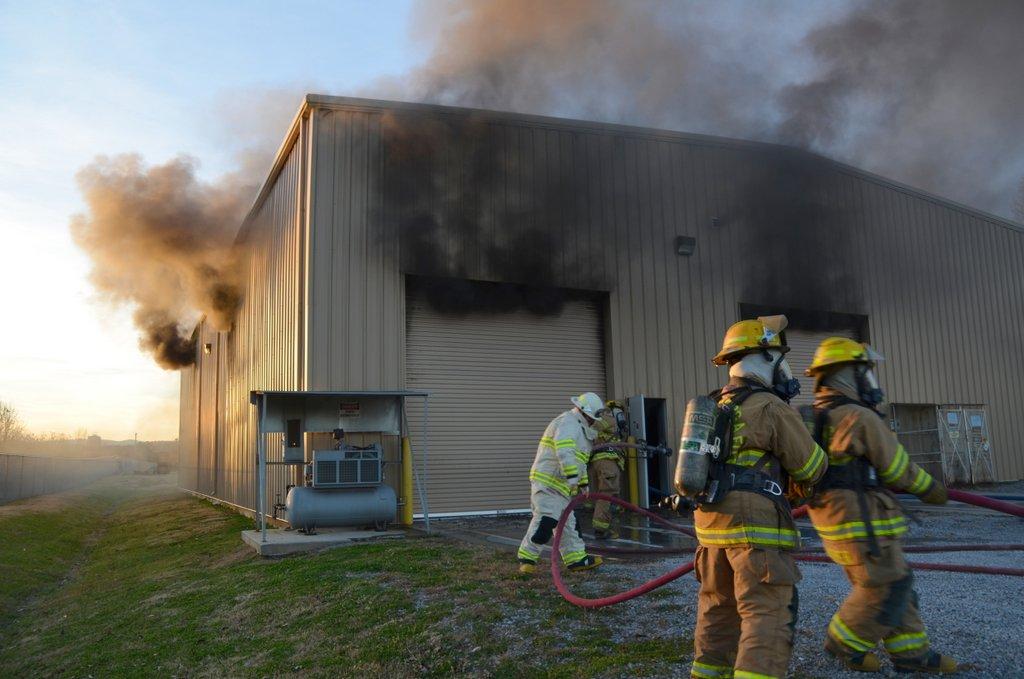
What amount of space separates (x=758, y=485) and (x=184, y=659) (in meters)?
6.38

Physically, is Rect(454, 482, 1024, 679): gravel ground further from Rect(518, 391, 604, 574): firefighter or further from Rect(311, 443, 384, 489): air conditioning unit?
Rect(311, 443, 384, 489): air conditioning unit

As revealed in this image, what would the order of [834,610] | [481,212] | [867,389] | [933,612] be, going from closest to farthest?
[867,389], [933,612], [834,610], [481,212]

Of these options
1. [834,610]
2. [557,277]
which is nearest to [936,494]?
[834,610]

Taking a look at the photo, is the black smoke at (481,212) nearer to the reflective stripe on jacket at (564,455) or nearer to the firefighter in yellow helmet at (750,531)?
the reflective stripe on jacket at (564,455)

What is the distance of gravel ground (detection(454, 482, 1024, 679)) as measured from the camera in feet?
14.6

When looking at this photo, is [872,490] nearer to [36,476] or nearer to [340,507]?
[340,507]

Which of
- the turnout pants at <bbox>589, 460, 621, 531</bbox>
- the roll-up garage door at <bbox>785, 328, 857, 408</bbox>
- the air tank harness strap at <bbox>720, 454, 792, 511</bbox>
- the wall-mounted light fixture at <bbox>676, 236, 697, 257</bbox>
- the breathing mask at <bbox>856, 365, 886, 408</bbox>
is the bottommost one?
the turnout pants at <bbox>589, 460, 621, 531</bbox>

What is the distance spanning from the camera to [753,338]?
408 centimetres

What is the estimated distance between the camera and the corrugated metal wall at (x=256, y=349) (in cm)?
1491

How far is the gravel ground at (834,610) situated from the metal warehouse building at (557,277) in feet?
23.7

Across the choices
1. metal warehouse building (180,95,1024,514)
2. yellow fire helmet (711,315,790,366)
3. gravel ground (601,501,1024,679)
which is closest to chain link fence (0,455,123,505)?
metal warehouse building (180,95,1024,514)

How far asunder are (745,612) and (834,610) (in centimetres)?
250

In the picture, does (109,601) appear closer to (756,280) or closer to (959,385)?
(756,280)

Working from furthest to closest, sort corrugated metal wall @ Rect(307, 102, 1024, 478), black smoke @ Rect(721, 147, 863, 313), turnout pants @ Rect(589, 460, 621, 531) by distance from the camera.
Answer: black smoke @ Rect(721, 147, 863, 313), corrugated metal wall @ Rect(307, 102, 1024, 478), turnout pants @ Rect(589, 460, 621, 531)
